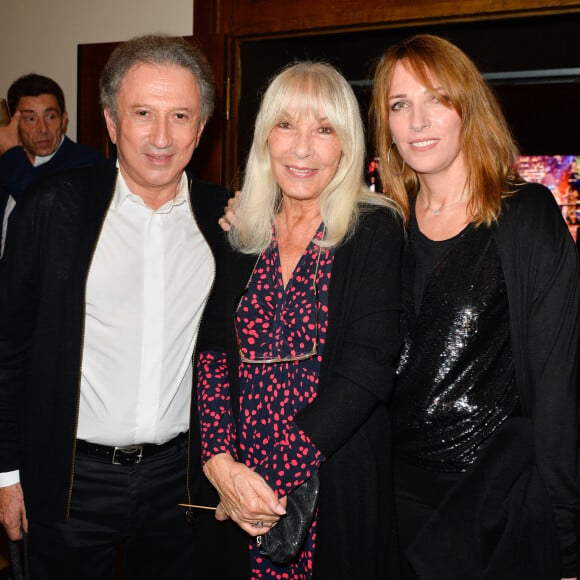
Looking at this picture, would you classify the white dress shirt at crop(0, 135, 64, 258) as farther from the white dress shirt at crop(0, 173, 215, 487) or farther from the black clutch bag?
the black clutch bag

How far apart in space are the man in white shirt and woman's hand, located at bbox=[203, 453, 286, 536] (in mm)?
213

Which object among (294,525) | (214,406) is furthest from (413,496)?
(214,406)

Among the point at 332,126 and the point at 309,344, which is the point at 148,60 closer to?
the point at 332,126

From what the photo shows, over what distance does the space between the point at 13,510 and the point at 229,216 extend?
104cm

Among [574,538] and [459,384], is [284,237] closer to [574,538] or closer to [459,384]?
[459,384]

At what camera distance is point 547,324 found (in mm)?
1539

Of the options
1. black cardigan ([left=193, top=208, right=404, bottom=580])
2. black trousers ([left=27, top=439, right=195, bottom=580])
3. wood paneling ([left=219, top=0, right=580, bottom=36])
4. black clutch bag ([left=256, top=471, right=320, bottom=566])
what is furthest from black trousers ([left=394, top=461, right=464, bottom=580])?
wood paneling ([left=219, top=0, right=580, bottom=36])

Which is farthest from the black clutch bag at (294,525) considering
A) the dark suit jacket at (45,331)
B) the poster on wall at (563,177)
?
the poster on wall at (563,177)

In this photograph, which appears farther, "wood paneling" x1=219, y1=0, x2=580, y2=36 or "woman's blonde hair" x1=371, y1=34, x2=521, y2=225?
"wood paneling" x1=219, y1=0, x2=580, y2=36

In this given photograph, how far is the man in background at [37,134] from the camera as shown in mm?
3248

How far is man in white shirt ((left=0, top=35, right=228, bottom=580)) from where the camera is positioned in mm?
1717

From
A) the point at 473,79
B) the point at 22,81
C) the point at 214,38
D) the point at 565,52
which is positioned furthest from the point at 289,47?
the point at 565,52

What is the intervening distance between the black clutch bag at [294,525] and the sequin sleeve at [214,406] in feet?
0.72

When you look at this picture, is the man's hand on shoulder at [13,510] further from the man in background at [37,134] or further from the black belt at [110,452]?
the man in background at [37,134]
